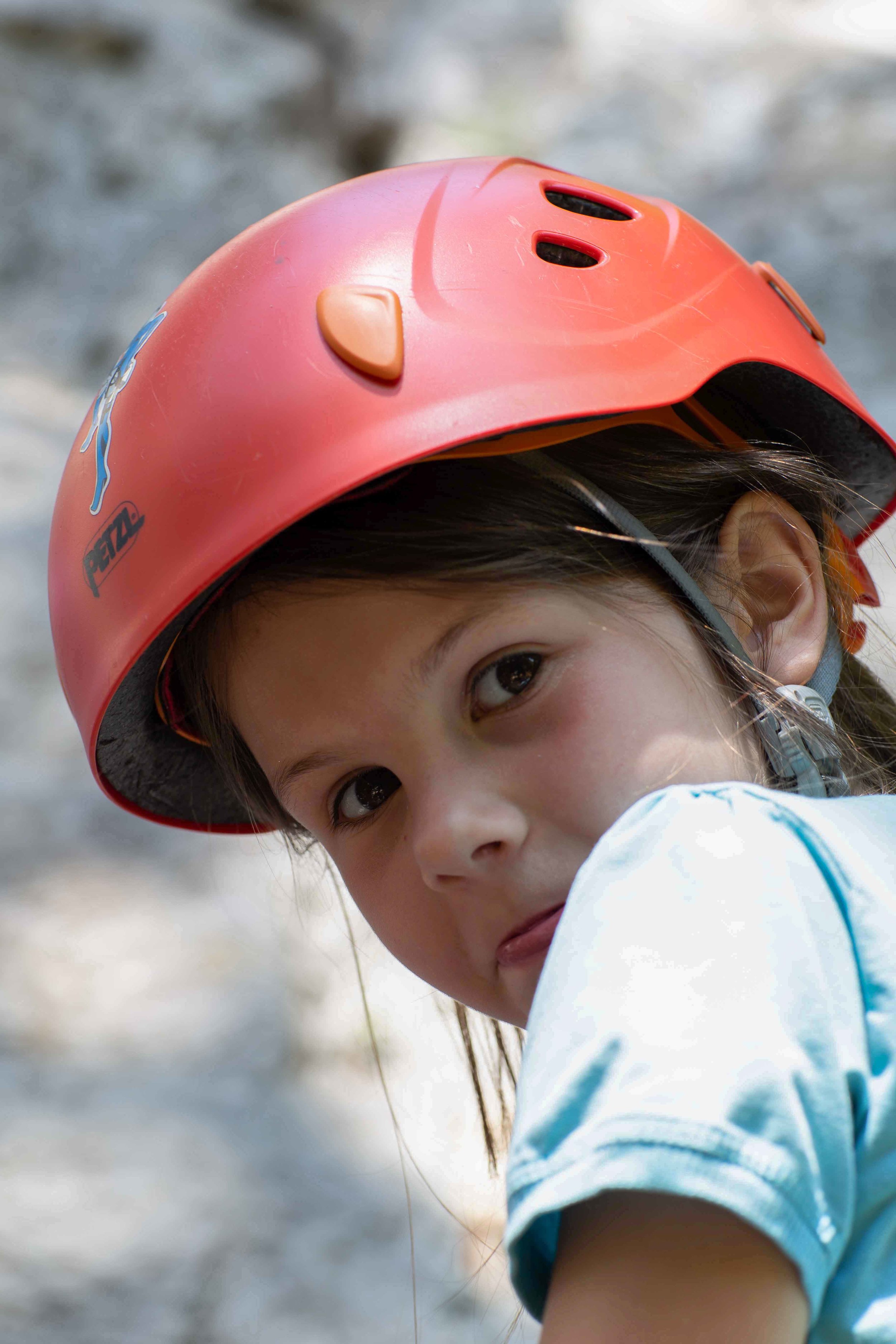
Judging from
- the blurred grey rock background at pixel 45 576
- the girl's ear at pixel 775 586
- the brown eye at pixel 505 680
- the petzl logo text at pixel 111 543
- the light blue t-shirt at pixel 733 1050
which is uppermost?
the light blue t-shirt at pixel 733 1050

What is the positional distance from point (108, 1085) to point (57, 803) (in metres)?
0.57

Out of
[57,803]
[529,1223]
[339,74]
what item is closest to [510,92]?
[339,74]

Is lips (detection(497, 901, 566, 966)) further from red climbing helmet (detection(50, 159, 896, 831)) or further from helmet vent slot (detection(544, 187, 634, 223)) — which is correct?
helmet vent slot (detection(544, 187, 634, 223))

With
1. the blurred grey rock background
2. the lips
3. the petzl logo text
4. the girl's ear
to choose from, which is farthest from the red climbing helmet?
the blurred grey rock background

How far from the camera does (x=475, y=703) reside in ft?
3.02

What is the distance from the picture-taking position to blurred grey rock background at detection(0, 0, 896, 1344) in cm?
158

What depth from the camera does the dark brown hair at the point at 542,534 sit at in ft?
3.07

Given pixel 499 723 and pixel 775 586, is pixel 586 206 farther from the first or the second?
pixel 499 723

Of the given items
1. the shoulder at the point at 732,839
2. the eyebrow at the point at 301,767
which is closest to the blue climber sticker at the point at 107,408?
the eyebrow at the point at 301,767

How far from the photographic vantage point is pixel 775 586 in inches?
41.2

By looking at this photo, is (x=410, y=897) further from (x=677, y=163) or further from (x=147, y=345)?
(x=677, y=163)

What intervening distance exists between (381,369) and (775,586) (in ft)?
1.25

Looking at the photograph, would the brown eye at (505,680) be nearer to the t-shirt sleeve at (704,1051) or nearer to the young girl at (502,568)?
the young girl at (502,568)

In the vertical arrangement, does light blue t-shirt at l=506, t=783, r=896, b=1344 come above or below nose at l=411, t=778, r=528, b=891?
above
